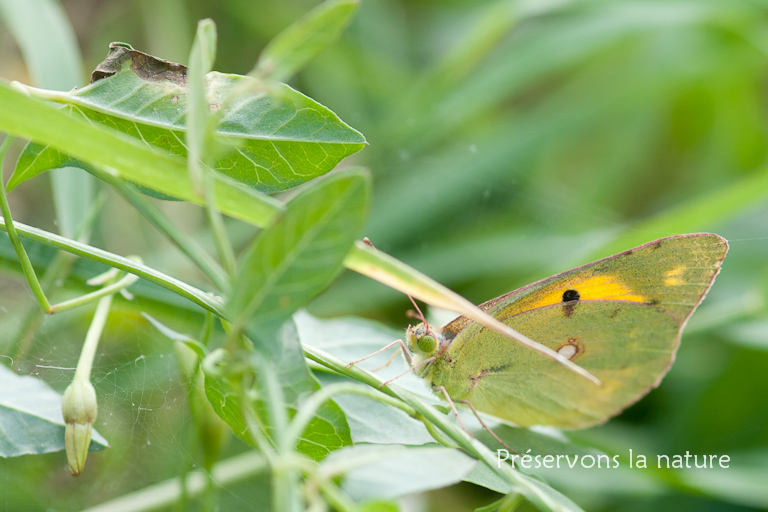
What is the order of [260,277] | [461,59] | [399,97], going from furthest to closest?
[399,97], [461,59], [260,277]

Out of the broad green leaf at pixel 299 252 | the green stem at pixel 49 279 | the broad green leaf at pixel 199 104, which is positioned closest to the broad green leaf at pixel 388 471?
the broad green leaf at pixel 299 252

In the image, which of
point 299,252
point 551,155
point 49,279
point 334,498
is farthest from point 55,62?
point 551,155

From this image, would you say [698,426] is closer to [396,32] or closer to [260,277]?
[260,277]

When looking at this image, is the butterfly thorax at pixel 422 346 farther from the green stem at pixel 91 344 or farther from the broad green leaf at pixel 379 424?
the green stem at pixel 91 344

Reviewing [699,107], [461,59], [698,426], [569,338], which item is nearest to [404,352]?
[569,338]

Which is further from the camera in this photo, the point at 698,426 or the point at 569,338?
the point at 698,426

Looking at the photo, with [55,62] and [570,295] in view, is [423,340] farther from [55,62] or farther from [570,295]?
[55,62]
